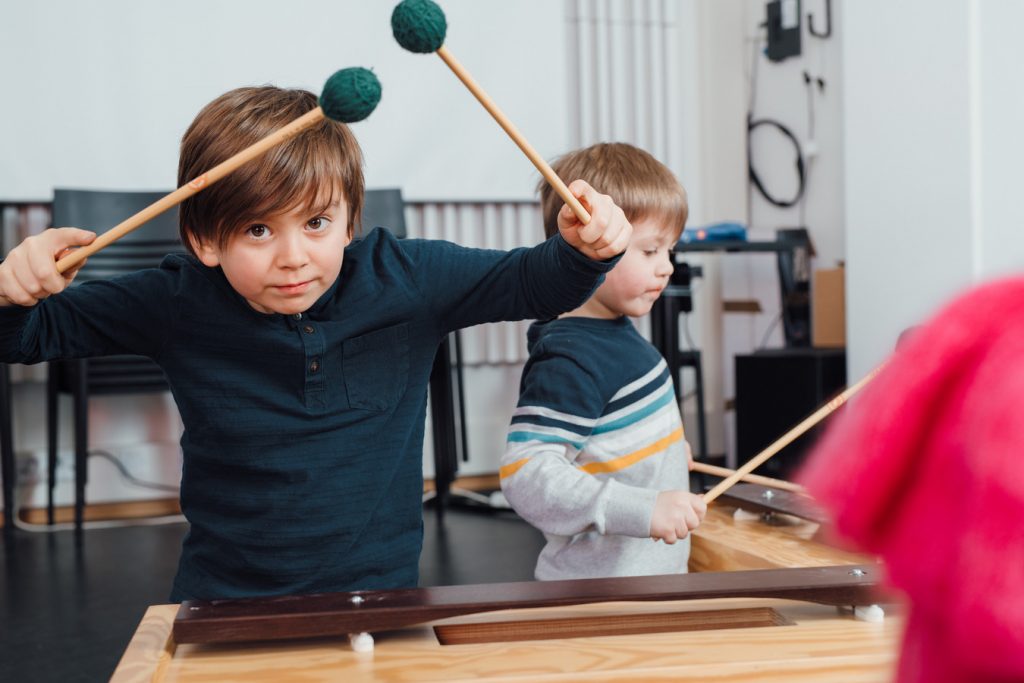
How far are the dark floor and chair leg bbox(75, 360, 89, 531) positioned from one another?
0.28 feet

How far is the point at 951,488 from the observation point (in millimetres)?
242

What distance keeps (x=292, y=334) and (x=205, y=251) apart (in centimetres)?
11

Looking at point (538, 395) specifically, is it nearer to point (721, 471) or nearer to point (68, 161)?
point (721, 471)

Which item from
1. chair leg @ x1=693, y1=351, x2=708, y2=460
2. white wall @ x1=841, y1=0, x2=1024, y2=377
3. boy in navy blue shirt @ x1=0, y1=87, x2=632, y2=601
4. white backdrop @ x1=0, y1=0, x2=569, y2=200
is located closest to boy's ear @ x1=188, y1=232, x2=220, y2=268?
boy in navy blue shirt @ x1=0, y1=87, x2=632, y2=601

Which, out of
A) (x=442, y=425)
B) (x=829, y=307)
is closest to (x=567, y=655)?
(x=442, y=425)

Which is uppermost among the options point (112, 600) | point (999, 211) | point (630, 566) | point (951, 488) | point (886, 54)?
point (886, 54)

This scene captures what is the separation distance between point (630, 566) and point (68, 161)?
7.34 ft

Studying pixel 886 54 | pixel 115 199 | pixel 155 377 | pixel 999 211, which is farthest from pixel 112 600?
pixel 886 54

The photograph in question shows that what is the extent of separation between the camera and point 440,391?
2.87 metres

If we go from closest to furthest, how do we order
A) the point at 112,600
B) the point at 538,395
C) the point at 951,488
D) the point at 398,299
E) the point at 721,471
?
the point at 951,488 < the point at 398,299 < the point at 538,395 < the point at 721,471 < the point at 112,600

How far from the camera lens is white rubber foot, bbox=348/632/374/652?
0.69 metres

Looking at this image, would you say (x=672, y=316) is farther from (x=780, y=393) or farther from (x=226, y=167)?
(x=226, y=167)

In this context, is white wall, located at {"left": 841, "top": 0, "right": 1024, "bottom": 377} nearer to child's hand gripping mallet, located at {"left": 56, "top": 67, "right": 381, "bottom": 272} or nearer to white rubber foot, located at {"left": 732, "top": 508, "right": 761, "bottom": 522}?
white rubber foot, located at {"left": 732, "top": 508, "right": 761, "bottom": 522}

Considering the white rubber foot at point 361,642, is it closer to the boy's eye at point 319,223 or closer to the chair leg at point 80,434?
the boy's eye at point 319,223
